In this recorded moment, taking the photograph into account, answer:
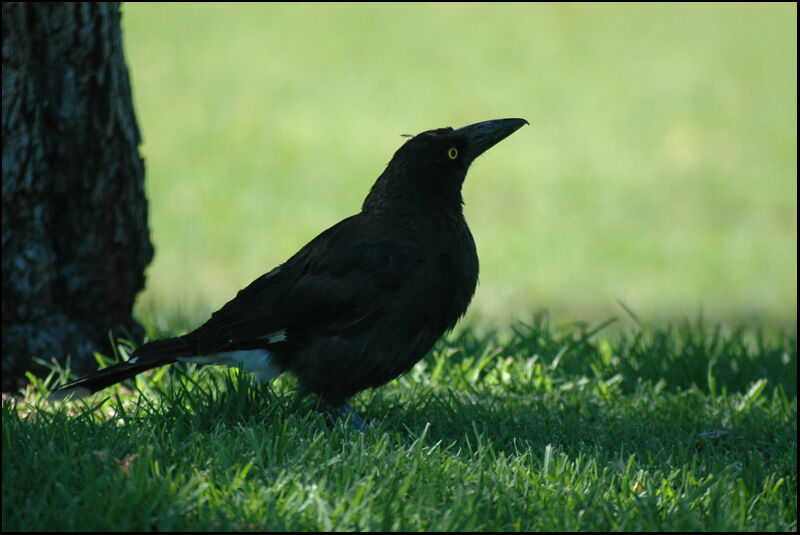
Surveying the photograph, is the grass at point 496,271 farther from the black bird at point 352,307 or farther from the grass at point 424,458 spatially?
the black bird at point 352,307

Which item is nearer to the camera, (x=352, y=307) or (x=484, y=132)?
(x=352, y=307)

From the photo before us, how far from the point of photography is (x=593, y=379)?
5.54 metres

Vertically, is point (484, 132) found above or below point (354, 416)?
above

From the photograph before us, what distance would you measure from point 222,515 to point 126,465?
0.50 metres

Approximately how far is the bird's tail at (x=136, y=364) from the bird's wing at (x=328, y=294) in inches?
3.5

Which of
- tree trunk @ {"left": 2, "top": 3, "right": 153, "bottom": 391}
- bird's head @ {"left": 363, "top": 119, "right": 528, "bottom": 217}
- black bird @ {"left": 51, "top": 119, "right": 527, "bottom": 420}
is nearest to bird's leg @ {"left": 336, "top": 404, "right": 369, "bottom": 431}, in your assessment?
black bird @ {"left": 51, "top": 119, "right": 527, "bottom": 420}

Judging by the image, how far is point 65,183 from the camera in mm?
5258

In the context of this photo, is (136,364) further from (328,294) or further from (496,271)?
(496,271)

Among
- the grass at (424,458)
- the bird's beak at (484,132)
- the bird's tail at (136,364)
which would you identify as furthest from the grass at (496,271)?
the bird's beak at (484,132)

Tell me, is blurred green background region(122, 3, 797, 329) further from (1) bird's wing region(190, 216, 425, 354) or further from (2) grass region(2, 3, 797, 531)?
(1) bird's wing region(190, 216, 425, 354)

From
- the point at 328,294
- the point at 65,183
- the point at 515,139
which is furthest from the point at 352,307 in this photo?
the point at 515,139

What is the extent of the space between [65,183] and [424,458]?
2.54 meters

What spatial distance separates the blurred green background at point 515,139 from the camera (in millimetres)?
9977

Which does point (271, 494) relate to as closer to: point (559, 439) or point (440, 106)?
point (559, 439)
